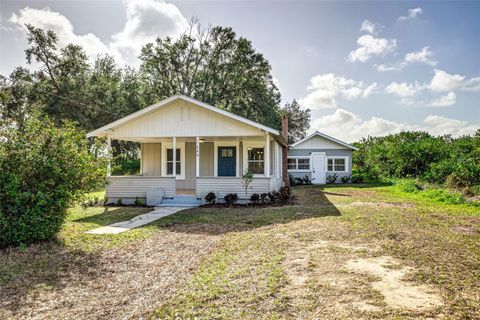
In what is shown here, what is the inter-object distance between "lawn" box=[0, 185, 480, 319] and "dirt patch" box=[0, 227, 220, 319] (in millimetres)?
15

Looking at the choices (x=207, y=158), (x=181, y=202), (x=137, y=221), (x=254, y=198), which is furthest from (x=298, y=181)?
(x=137, y=221)

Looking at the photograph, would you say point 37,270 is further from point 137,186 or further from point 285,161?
point 285,161

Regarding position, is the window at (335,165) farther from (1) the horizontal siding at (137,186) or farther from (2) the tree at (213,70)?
(1) the horizontal siding at (137,186)

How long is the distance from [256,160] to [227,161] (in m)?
1.46

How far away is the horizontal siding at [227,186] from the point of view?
494 inches

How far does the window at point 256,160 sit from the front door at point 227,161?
0.76m

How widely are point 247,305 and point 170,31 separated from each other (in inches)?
1281

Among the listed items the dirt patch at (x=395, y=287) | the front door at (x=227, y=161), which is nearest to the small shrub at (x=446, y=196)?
the front door at (x=227, y=161)

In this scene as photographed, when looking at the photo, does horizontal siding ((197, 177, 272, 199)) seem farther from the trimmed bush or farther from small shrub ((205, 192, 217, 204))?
the trimmed bush

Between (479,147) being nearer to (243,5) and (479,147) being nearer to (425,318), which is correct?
(243,5)

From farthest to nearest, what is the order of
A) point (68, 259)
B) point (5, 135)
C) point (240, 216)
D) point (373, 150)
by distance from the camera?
point (373, 150) < point (240, 216) < point (5, 135) < point (68, 259)

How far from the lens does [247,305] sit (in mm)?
3592

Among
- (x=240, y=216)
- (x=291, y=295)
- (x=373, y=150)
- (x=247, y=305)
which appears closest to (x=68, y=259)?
(x=247, y=305)

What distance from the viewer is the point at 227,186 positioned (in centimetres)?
1262
